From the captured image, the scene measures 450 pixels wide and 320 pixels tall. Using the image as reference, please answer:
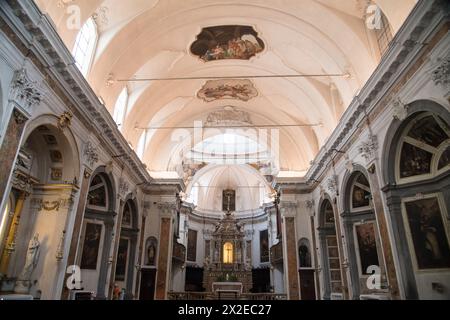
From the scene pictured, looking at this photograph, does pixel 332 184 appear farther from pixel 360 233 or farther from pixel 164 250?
pixel 164 250

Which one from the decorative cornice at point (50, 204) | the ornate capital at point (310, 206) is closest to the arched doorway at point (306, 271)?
the ornate capital at point (310, 206)

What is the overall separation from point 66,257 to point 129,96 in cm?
837

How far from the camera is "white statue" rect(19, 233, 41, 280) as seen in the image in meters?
8.97

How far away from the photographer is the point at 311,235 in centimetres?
1783

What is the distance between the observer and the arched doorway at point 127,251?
53.0ft

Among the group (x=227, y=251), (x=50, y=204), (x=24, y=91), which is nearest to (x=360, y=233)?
(x=50, y=204)

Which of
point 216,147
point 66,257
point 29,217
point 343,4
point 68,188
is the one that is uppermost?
point 216,147

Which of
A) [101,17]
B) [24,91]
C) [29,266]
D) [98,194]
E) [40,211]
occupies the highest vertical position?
[101,17]

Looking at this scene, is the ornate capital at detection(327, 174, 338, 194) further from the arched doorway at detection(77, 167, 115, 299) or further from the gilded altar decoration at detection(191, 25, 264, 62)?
the arched doorway at detection(77, 167, 115, 299)

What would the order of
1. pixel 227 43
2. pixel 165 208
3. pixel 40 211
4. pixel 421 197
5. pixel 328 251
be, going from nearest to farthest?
pixel 421 197 < pixel 40 211 < pixel 227 43 < pixel 328 251 < pixel 165 208

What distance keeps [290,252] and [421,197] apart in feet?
33.3

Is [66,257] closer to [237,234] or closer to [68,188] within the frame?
[68,188]

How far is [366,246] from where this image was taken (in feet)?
39.9

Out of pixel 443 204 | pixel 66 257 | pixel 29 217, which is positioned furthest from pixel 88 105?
pixel 443 204
